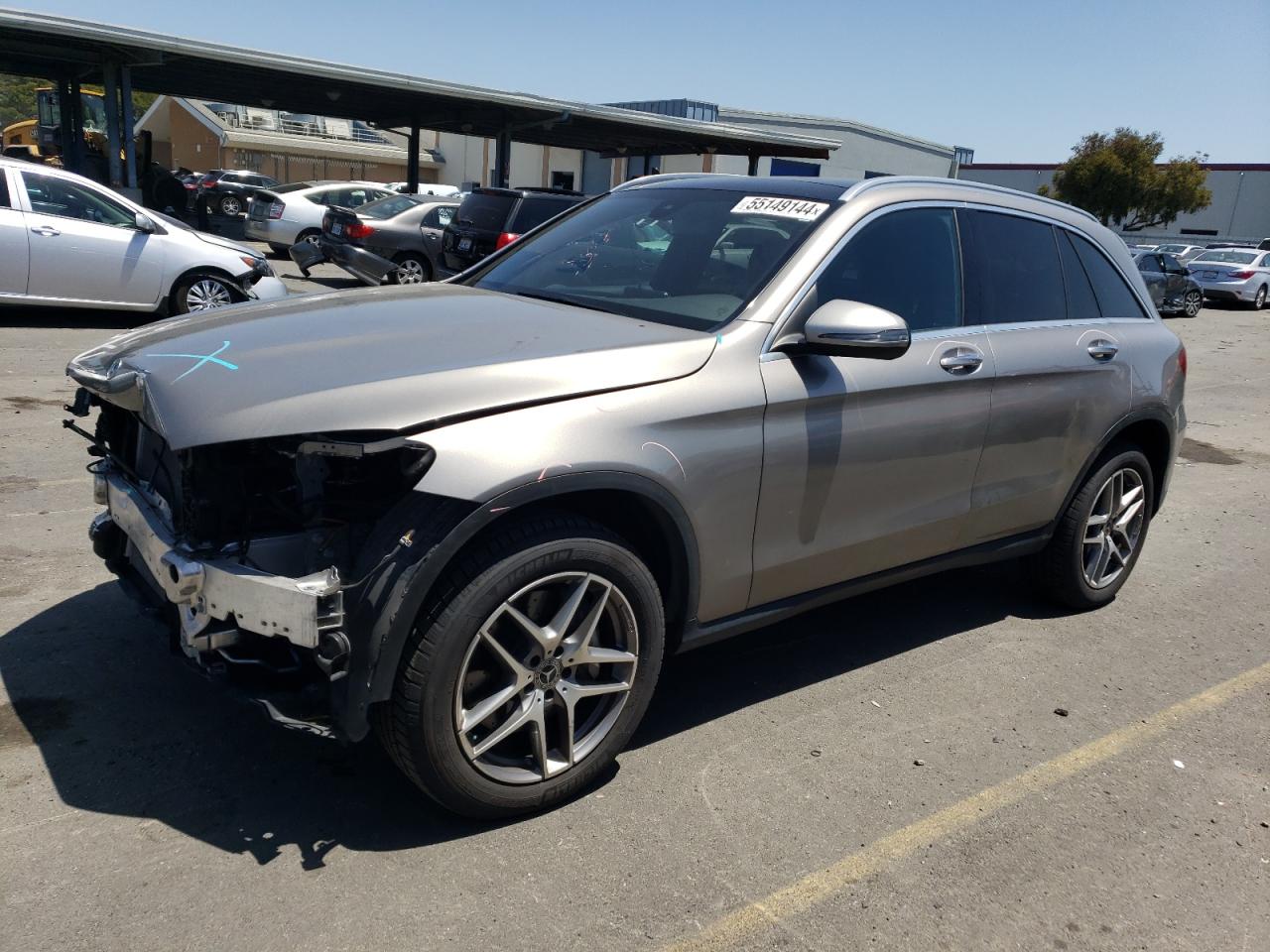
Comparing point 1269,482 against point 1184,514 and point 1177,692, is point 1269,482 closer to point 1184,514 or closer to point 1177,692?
point 1184,514

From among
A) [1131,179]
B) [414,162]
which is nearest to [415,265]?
[414,162]

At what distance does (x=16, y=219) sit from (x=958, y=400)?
972 centimetres

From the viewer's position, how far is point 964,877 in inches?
116

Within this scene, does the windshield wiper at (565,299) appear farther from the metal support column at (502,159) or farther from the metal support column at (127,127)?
the metal support column at (502,159)

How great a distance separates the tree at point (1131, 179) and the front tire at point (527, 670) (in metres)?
46.9

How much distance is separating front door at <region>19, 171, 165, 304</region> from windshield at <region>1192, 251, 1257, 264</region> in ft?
94.2

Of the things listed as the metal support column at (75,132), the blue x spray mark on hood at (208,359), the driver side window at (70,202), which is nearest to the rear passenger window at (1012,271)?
the blue x spray mark on hood at (208,359)

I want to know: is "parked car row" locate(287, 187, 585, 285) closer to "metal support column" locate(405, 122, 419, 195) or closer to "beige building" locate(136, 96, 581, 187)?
"metal support column" locate(405, 122, 419, 195)

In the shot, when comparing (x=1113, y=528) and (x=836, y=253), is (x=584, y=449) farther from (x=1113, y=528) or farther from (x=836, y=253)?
(x=1113, y=528)


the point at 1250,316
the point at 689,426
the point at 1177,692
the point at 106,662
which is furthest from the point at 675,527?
the point at 1250,316

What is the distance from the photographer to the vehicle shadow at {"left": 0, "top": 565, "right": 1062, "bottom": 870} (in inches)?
115

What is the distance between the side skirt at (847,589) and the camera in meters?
3.40

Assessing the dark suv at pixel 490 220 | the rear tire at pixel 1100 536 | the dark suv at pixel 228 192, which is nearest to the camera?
the rear tire at pixel 1100 536

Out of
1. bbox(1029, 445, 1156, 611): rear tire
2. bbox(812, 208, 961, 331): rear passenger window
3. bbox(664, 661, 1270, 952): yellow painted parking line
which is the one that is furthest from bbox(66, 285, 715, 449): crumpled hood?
bbox(1029, 445, 1156, 611): rear tire
